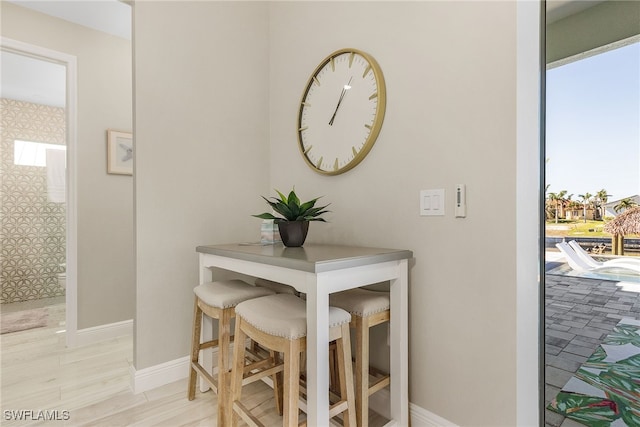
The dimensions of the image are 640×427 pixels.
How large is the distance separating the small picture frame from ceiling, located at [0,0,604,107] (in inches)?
32.4

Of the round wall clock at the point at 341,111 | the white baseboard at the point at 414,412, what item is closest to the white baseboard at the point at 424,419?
the white baseboard at the point at 414,412

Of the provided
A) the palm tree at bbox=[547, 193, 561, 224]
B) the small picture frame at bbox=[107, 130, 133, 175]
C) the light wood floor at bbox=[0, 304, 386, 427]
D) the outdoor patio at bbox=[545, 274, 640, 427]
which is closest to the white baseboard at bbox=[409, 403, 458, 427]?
the light wood floor at bbox=[0, 304, 386, 427]

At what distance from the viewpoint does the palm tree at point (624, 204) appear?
133 cm

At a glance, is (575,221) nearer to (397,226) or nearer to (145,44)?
(397,226)

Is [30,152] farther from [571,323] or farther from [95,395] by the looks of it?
[571,323]

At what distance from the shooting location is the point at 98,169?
8.78 ft

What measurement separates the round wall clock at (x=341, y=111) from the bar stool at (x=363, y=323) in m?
0.72

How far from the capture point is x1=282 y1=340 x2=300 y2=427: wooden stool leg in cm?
117

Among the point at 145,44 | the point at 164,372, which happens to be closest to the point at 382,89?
the point at 145,44

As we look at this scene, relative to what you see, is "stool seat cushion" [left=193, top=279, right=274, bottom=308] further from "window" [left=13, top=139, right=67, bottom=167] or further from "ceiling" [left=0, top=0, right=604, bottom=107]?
"window" [left=13, top=139, right=67, bottom=167]

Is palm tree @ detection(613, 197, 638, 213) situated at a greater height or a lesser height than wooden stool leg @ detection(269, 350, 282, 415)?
greater

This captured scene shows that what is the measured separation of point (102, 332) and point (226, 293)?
5.73ft

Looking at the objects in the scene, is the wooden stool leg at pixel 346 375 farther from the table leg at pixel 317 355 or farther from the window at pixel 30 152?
the window at pixel 30 152

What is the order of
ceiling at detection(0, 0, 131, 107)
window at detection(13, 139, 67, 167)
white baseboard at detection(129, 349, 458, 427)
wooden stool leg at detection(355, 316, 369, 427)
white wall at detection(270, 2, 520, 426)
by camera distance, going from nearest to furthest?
white wall at detection(270, 2, 520, 426)
wooden stool leg at detection(355, 316, 369, 427)
white baseboard at detection(129, 349, 458, 427)
ceiling at detection(0, 0, 131, 107)
window at detection(13, 139, 67, 167)
